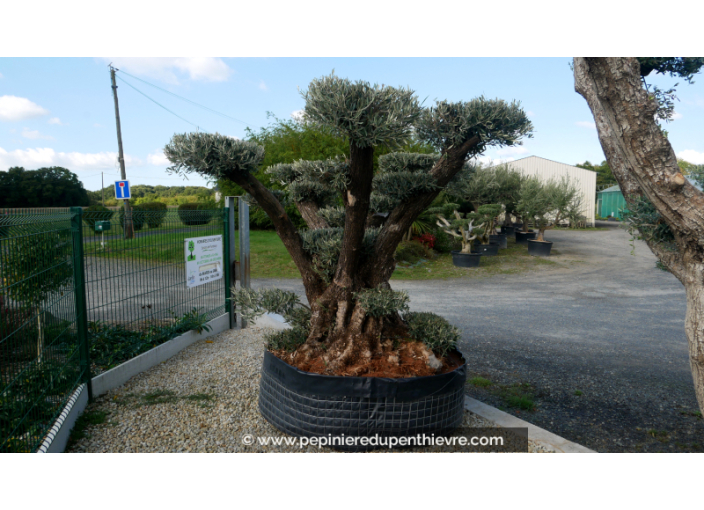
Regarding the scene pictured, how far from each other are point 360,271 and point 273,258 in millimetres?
10064

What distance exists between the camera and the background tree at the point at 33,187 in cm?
3262

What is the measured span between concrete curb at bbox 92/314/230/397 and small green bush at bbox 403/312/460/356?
8.78ft

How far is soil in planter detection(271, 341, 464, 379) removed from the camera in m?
3.06

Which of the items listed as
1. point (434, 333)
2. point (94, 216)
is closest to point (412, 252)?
point (434, 333)

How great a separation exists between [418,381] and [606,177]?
2409 inches

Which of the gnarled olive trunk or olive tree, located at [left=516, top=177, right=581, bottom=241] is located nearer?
the gnarled olive trunk

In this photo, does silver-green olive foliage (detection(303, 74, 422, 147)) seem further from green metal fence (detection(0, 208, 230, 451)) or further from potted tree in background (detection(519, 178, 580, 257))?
potted tree in background (detection(519, 178, 580, 257))

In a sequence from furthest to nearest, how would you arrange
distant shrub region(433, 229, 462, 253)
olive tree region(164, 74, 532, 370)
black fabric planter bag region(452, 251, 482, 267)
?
distant shrub region(433, 229, 462, 253) < black fabric planter bag region(452, 251, 482, 267) < olive tree region(164, 74, 532, 370)

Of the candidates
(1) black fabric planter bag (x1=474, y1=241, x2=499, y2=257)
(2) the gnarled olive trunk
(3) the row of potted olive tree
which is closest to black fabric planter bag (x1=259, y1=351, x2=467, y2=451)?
(2) the gnarled olive trunk

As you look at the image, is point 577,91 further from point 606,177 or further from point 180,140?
point 606,177

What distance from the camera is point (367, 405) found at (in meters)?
2.89

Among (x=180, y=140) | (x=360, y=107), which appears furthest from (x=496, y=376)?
(x=180, y=140)

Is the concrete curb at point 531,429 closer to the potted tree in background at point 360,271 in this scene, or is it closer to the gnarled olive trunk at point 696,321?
the potted tree in background at point 360,271

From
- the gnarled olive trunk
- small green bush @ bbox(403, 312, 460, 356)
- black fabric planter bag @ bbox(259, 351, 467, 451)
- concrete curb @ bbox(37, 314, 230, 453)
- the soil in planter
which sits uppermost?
the gnarled olive trunk
